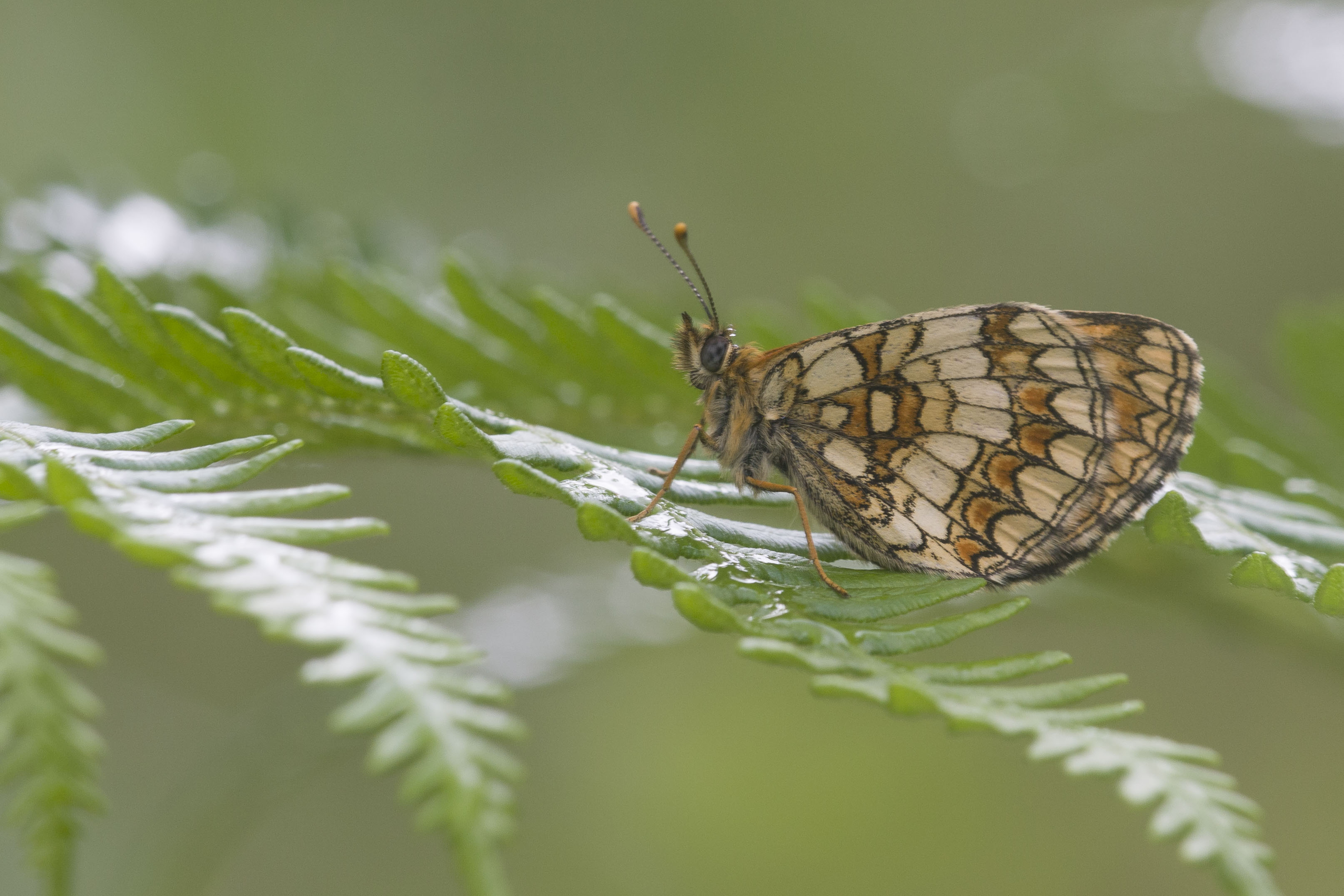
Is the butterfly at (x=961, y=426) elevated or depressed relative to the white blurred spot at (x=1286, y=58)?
depressed

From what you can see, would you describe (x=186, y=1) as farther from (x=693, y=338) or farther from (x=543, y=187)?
(x=693, y=338)

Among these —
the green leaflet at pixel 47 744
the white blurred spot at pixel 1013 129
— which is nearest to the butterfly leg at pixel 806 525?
the green leaflet at pixel 47 744

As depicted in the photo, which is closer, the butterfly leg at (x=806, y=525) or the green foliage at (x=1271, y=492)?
the green foliage at (x=1271, y=492)

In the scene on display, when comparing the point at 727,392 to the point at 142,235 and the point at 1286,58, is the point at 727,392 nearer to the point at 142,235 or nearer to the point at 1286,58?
the point at 142,235

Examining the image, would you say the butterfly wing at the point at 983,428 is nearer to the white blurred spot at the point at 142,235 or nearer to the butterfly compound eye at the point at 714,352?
the butterfly compound eye at the point at 714,352

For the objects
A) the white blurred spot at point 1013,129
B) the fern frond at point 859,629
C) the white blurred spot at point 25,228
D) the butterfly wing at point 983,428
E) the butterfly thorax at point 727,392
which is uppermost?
the white blurred spot at point 1013,129

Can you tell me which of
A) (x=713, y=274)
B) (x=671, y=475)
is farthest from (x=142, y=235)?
(x=713, y=274)

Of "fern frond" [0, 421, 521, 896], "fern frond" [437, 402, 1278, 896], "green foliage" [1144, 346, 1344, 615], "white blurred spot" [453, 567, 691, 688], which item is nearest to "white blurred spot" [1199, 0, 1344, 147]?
"green foliage" [1144, 346, 1344, 615]
